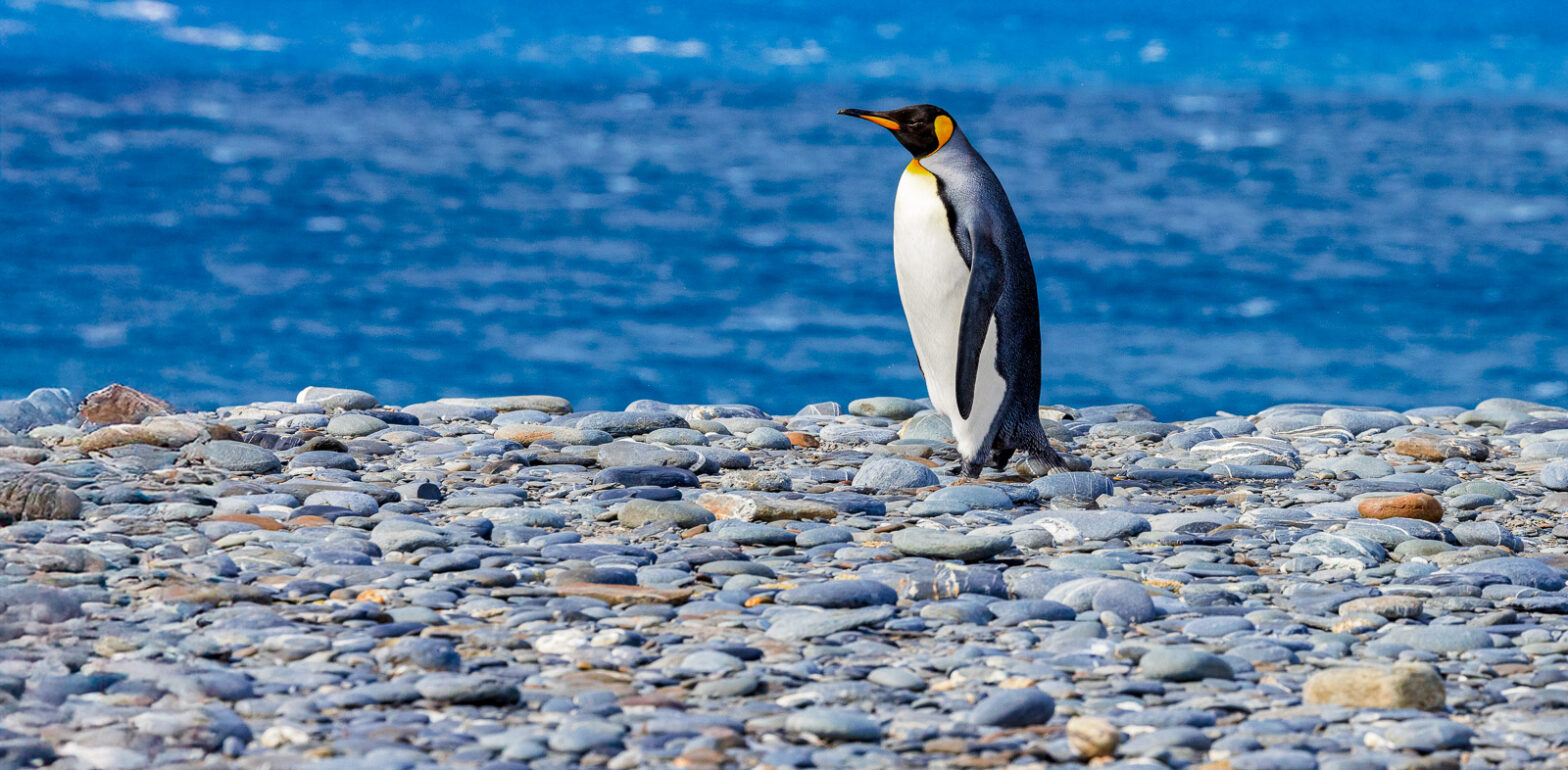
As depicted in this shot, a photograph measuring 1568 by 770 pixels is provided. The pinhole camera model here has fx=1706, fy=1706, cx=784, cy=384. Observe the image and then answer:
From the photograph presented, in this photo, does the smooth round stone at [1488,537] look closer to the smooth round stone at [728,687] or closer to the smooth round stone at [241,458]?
the smooth round stone at [728,687]

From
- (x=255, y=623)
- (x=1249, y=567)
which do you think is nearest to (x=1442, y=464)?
(x=1249, y=567)

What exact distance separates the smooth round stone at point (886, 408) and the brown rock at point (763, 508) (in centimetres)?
208

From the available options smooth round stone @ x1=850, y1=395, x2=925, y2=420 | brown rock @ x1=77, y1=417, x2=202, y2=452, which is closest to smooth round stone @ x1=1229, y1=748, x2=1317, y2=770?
brown rock @ x1=77, y1=417, x2=202, y2=452

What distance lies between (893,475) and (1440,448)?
197cm

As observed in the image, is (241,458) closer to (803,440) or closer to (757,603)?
(803,440)

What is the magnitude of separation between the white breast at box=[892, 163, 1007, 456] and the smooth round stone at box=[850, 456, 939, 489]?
299mm

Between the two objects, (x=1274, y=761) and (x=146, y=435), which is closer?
(x=1274, y=761)

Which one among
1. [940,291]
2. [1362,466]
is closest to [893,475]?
[940,291]

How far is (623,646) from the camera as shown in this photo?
10.8 feet

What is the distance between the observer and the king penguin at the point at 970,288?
5.18 m

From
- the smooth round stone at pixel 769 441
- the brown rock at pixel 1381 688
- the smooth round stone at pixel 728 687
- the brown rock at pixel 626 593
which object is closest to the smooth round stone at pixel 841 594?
the brown rock at pixel 626 593

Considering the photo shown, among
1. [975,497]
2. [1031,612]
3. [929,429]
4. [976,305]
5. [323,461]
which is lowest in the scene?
[1031,612]

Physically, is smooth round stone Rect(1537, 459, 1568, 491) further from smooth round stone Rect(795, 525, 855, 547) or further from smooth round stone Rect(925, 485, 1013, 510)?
smooth round stone Rect(795, 525, 855, 547)

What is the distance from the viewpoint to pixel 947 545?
4039 millimetres
